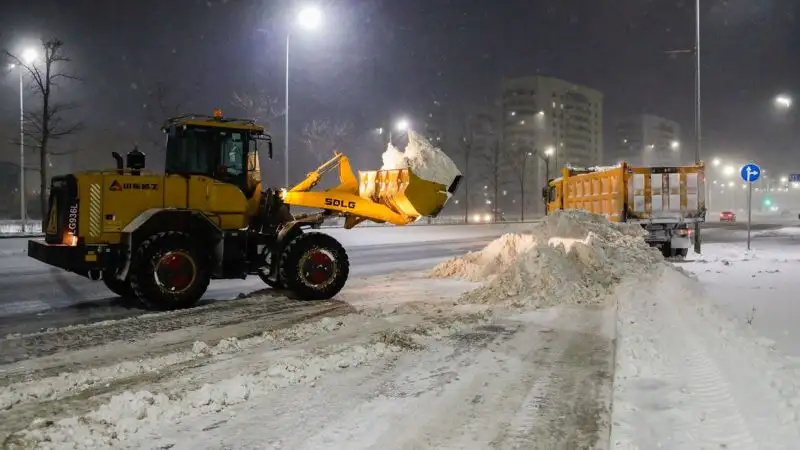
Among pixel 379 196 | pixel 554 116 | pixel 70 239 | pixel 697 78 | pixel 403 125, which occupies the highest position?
pixel 554 116

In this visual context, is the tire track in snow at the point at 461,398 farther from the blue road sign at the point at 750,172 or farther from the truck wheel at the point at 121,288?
the blue road sign at the point at 750,172

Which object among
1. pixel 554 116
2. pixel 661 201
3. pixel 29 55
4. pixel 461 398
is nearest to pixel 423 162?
pixel 461 398

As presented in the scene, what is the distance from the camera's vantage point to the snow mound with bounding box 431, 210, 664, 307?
1113 centimetres

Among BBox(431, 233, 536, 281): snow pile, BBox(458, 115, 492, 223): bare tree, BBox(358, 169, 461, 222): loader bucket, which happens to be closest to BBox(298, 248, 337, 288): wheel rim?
BBox(358, 169, 461, 222): loader bucket

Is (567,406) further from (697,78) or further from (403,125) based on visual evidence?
(697,78)

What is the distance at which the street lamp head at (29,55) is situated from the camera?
31.9 metres

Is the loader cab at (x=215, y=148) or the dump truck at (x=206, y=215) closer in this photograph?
the dump truck at (x=206, y=215)

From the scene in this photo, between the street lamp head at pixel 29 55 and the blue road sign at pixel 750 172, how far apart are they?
3211cm

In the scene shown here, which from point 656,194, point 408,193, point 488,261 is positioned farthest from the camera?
point 656,194

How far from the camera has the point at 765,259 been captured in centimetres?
1886

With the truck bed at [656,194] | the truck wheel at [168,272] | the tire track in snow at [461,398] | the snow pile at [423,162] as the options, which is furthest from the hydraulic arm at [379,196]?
the truck bed at [656,194]

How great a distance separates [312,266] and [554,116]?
118232 mm

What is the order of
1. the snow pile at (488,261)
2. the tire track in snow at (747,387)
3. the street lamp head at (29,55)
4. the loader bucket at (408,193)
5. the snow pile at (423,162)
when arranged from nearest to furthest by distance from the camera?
the tire track in snow at (747,387) < the loader bucket at (408,193) < the snow pile at (423,162) < the snow pile at (488,261) < the street lamp head at (29,55)

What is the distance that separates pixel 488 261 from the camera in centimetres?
1444
